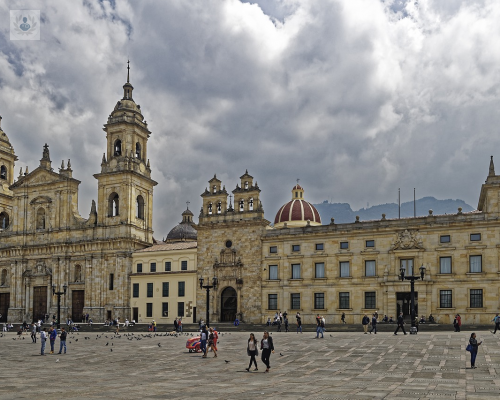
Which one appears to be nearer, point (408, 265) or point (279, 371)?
point (279, 371)

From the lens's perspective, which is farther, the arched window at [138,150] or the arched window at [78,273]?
the arched window at [138,150]

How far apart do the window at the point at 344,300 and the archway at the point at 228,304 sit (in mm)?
10893

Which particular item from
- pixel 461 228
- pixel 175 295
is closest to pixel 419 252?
pixel 461 228

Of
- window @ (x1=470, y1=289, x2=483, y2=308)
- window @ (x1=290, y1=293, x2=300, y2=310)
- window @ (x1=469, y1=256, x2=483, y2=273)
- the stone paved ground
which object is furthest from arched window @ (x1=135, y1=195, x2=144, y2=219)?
window @ (x1=470, y1=289, x2=483, y2=308)

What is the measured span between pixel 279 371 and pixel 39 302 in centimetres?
5646

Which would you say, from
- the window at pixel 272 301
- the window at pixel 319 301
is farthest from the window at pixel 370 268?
the window at pixel 272 301

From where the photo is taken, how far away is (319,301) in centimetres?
5903

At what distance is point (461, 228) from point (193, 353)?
2928cm

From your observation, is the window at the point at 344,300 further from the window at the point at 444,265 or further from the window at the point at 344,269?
the window at the point at 444,265

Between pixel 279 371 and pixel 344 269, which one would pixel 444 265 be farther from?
pixel 279 371

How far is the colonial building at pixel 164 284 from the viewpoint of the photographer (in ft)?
220

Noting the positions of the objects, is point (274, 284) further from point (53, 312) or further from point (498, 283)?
point (53, 312)

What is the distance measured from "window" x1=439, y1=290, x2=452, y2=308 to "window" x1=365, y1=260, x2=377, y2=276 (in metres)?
6.05

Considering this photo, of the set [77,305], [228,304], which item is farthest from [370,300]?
[77,305]
